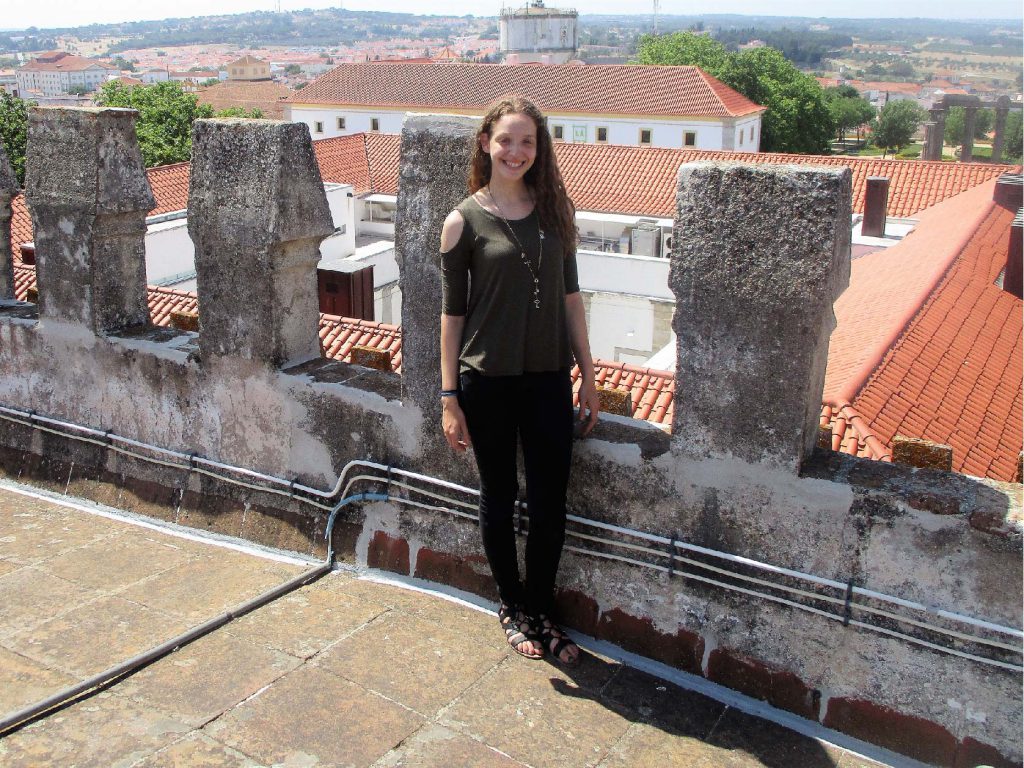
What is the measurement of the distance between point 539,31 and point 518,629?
11511 centimetres

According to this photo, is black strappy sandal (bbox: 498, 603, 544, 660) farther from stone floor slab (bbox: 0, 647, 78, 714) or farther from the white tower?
the white tower

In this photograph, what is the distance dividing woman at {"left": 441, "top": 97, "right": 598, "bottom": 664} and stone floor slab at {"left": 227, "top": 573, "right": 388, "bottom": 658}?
0.66 metres

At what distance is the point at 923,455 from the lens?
10.2 ft

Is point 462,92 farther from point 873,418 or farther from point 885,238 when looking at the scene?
point 873,418

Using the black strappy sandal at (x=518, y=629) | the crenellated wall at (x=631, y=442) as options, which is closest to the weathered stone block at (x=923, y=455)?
the crenellated wall at (x=631, y=442)

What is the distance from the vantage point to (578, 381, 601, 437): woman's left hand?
11.0ft

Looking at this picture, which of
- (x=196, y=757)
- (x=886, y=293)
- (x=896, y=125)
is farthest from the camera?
(x=896, y=125)

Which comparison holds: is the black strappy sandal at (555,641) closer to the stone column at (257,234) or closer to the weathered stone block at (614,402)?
the weathered stone block at (614,402)

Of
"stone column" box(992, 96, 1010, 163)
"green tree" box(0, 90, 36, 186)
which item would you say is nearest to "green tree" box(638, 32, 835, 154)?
"stone column" box(992, 96, 1010, 163)

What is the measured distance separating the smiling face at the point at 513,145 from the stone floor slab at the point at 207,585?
181 centimetres

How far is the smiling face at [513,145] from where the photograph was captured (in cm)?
321

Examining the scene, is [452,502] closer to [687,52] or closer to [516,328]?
[516,328]

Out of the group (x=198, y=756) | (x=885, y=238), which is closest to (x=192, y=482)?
(x=198, y=756)

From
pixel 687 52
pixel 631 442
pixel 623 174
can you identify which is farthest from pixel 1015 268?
pixel 687 52
